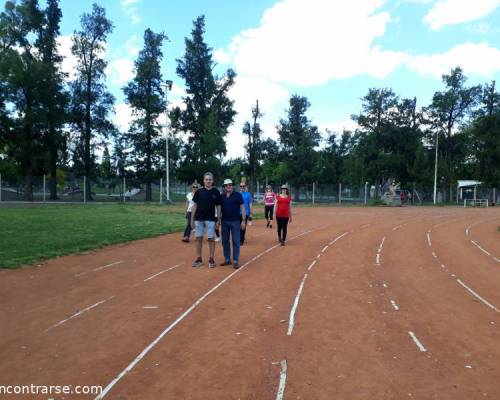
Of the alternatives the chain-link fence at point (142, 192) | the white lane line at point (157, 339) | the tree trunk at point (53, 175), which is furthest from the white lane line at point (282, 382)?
the tree trunk at point (53, 175)

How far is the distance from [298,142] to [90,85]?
27631 mm

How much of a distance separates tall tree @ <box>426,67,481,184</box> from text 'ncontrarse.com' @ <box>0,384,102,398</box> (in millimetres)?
66462

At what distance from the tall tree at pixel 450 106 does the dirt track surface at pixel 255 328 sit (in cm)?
5959

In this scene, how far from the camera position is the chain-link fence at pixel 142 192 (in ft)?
140

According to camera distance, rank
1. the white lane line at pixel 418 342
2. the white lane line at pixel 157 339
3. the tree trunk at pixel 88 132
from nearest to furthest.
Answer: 1. the white lane line at pixel 157 339
2. the white lane line at pixel 418 342
3. the tree trunk at pixel 88 132

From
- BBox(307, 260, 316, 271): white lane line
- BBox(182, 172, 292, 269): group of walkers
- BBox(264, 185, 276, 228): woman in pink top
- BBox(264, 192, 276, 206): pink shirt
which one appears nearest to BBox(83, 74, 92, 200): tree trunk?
BBox(264, 185, 276, 228): woman in pink top

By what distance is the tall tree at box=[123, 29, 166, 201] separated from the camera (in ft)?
165

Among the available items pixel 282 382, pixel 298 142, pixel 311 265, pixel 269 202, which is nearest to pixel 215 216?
pixel 311 265

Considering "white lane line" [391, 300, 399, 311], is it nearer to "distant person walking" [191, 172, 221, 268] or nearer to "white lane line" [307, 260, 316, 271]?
"white lane line" [307, 260, 316, 271]

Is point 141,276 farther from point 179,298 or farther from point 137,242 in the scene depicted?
point 137,242

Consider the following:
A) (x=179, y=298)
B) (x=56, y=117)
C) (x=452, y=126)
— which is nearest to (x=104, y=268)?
(x=179, y=298)

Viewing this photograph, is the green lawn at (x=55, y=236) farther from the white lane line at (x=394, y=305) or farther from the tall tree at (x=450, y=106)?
the tall tree at (x=450, y=106)

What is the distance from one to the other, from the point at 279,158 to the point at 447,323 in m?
59.0

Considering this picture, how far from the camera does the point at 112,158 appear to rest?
5106 cm
